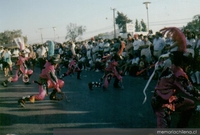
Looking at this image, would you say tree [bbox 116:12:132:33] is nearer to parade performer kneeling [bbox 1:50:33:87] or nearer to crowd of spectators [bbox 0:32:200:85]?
crowd of spectators [bbox 0:32:200:85]

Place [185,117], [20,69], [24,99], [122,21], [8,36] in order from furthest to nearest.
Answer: [122,21], [8,36], [20,69], [24,99], [185,117]

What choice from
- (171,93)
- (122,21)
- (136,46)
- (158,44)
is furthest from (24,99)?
(122,21)

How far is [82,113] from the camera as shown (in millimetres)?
6488

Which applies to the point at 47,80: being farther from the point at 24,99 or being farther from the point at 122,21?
the point at 122,21

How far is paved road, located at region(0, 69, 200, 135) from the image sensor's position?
5543 mm

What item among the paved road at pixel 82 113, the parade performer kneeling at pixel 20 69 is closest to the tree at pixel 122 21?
the parade performer kneeling at pixel 20 69

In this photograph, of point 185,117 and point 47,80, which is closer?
point 185,117

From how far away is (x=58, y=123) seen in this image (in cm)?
584

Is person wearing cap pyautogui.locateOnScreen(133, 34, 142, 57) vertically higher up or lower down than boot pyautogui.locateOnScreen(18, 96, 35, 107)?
higher up

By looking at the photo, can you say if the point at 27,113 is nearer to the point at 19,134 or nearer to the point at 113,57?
the point at 19,134

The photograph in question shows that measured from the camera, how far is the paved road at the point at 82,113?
18.2 ft

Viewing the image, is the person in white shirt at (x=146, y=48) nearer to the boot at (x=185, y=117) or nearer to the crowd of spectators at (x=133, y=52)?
the crowd of spectators at (x=133, y=52)

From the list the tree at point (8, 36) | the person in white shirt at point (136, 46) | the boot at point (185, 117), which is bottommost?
the boot at point (185, 117)

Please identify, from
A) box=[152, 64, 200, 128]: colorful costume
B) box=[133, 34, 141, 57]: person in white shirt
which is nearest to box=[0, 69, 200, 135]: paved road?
box=[152, 64, 200, 128]: colorful costume
